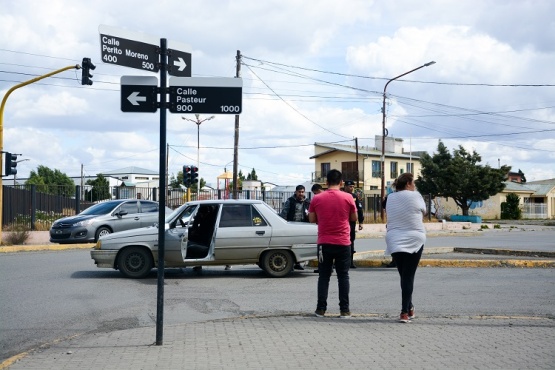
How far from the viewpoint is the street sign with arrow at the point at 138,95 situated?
706 cm

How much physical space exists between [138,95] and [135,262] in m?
6.24

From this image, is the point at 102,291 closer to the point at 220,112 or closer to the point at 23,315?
the point at 23,315

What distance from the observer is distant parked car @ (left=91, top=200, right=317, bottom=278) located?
1268 centimetres

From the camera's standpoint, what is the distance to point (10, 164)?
21875mm

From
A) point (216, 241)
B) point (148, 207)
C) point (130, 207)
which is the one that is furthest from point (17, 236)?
point (216, 241)

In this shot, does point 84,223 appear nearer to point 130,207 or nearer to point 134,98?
point 130,207

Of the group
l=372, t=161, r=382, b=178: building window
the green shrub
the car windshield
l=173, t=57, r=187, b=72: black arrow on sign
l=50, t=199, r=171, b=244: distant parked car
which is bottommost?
the green shrub

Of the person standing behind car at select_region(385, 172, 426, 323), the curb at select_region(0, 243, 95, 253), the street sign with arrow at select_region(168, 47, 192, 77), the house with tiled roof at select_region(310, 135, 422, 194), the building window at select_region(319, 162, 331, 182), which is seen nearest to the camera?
the street sign with arrow at select_region(168, 47, 192, 77)

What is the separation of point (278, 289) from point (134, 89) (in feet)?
17.8

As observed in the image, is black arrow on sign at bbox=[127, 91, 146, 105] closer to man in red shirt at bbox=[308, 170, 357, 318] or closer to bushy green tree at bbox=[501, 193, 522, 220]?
man in red shirt at bbox=[308, 170, 357, 318]

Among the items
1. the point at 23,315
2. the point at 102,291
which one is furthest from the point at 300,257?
the point at 23,315

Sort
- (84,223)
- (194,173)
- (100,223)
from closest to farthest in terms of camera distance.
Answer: (84,223)
(100,223)
(194,173)

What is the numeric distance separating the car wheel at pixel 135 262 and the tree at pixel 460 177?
53.6m

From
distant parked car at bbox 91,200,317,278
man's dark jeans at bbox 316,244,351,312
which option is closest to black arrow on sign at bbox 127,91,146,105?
man's dark jeans at bbox 316,244,351,312
